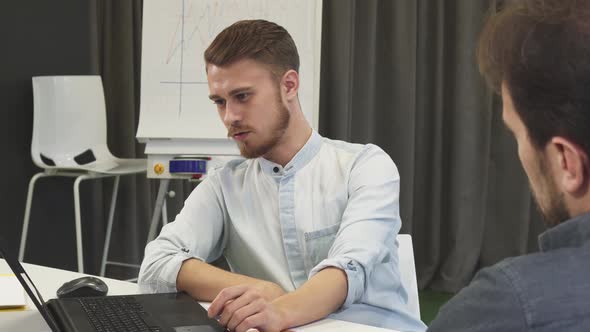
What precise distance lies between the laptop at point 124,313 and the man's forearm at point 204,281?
0.19 ft

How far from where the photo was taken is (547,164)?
750 mm

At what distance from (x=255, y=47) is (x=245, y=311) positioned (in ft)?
2.47

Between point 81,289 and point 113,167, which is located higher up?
point 81,289

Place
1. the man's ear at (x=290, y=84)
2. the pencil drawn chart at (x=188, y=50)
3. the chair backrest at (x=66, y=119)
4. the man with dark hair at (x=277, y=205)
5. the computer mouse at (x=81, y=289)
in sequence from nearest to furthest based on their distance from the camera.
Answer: the computer mouse at (x=81, y=289)
the man with dark hair at (x=277, y=205)
the man's ear at (x=290, y=84)
the pencil drawn chart at (x=188, y=50)
the chair backrest at (x=66, y=119)

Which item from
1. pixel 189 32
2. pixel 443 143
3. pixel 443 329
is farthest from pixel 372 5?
pixel 443 329

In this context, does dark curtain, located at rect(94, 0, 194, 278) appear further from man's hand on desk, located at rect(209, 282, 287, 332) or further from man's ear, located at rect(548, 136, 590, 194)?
man's ear, located at rect(548, 136, 590, 194)

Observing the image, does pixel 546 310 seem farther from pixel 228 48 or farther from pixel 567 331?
pixel 228 48

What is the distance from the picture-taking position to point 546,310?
68 cm

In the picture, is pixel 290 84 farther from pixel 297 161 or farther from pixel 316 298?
pixel 316 298

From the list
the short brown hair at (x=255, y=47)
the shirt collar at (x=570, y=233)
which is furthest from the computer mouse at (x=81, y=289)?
the shirt collar at (x=570, y=233)

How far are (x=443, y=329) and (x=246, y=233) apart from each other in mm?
1039

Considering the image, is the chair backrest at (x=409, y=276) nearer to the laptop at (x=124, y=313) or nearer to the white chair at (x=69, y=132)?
the laptop at (x=124, y=313)

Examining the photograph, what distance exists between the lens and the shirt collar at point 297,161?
180cm

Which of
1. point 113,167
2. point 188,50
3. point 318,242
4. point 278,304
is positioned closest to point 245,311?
point 278,304
